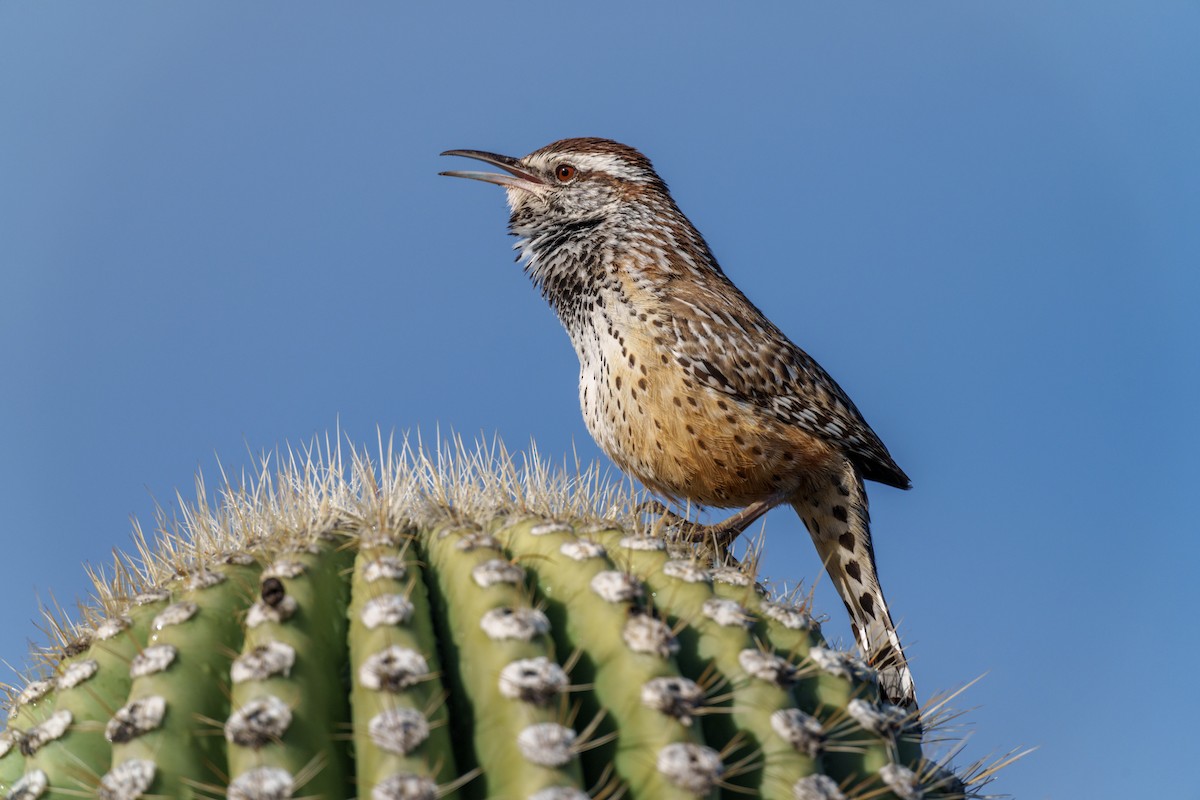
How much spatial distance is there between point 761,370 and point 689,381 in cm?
45

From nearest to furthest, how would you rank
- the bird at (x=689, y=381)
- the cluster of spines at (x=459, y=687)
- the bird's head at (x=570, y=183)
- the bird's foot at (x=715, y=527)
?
the cluster of spines at (x=459, y=687)
the bird's foot at (x=715, y=527)
the bird at (x=689, y=381)
the bird's head at (x=570, y=183)

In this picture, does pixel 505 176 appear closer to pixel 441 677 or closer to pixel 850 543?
pixel 850 543

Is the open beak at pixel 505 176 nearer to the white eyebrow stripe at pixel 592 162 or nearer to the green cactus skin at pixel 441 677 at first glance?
the white eyebrow stripe at pixel 592 162

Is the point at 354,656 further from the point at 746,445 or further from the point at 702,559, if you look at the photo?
the point at 746,445

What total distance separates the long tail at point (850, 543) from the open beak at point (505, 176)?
2.00m

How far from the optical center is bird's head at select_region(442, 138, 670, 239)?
5.57 metres

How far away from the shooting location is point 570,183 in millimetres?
5695

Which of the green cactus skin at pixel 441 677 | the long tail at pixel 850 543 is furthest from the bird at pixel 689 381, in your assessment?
the green cactus skin at pixel 441 677

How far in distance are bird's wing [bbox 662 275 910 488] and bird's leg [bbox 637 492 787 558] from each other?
1.28 feet

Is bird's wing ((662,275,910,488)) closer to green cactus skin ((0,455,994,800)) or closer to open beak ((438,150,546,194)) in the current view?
open beak ((438,150,546,194))

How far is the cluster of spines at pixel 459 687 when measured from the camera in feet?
6.07

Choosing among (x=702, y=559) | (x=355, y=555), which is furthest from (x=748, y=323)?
(x=355, y=555)

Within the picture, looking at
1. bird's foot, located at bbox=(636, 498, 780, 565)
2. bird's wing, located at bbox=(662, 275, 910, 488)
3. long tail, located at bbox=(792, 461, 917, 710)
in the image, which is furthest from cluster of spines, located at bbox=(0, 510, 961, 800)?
long tail, located at bbox=(792, 461, 917, 710)

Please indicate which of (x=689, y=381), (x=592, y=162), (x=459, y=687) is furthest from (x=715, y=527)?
(x=592, y=162)
